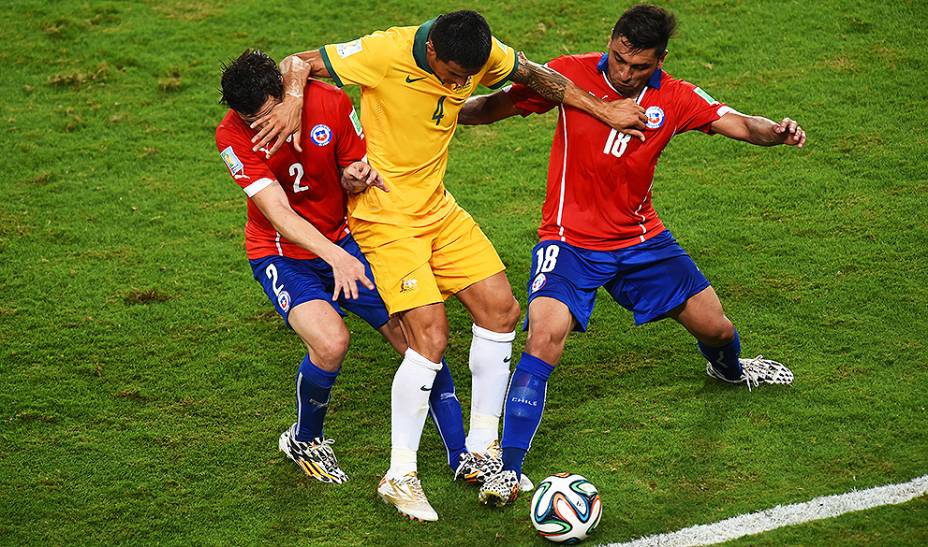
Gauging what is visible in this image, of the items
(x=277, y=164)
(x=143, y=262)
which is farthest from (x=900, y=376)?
(x=143, y=262)

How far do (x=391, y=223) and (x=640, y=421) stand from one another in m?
1.68

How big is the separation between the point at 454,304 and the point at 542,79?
2.10m

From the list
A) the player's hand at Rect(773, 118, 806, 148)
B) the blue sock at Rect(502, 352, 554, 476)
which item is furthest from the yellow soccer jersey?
the player's hand at Rect(773, 118, 806, 148)

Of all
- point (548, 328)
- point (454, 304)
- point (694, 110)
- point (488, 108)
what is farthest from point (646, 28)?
point (454, 304)

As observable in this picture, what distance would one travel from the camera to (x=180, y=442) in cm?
583

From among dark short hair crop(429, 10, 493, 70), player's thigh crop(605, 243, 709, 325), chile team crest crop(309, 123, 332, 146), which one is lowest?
player's thigh crop(605, 243, 709, 325)

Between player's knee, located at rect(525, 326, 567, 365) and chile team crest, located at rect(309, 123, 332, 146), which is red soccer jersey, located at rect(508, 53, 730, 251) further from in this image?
chile team crest, located at rect(309, 123, 332, 146)

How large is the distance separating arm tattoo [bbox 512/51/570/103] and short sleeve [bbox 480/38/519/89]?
4 cm

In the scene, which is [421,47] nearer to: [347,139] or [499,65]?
[499,65]

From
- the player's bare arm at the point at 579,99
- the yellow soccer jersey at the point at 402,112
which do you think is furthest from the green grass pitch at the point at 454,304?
the player's bare arm at the point at 579,99

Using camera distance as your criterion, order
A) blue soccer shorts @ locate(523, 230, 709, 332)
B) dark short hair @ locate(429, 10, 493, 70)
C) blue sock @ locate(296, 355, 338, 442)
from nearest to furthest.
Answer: dark short hair @ locate(429, 10, 493, 70) < blue sock @ locate(296, 355, 338, 442) < blue soccer shorts @ locate(523, 230, 709, 332)

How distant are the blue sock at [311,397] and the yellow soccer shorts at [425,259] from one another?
1.54 feet

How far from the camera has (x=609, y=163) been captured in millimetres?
5668

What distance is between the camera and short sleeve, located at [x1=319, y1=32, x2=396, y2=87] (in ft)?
17.6
